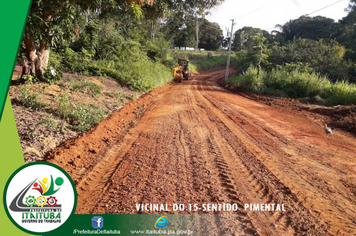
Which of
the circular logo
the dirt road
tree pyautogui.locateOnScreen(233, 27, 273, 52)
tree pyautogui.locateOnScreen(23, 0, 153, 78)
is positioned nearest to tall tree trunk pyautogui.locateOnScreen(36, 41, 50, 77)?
tree pyautogui.locateOnScreen(23, 0, 153, 78)

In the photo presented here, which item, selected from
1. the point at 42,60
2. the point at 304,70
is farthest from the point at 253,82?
the point at 42,60

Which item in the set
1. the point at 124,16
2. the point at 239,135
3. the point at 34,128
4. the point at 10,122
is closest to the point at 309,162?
the point at 239,135

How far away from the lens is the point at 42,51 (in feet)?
23.0

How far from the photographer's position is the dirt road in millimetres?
2699

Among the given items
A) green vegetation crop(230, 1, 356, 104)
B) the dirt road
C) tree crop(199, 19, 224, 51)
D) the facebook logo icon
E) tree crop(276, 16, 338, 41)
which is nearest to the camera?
the facebook logo icon

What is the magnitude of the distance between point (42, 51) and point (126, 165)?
5.27 meters

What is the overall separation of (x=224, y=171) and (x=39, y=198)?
2.51 m

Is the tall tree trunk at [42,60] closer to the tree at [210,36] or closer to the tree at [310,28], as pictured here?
the tree at [310,28]

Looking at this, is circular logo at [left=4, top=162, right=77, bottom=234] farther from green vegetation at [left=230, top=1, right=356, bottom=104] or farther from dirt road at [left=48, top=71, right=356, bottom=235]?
green vegetation at [left=230, top=1, right=356, bottom=104]

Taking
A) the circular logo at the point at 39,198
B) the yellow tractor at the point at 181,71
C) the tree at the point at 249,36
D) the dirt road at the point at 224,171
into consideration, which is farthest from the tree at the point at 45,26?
the tree at the point at 249,36

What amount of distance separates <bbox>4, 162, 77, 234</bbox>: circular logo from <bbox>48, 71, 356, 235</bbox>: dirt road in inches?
14.8

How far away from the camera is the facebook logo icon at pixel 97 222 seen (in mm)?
2348

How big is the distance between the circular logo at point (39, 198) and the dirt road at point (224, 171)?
0.38 meters

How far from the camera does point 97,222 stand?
2.38m
